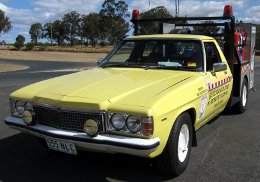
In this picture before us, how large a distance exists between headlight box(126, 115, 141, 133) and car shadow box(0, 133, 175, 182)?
2.57 feet

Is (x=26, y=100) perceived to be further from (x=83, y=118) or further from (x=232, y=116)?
(x=232, y=116)

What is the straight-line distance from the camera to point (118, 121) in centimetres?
380

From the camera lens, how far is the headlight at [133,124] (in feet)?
12.3

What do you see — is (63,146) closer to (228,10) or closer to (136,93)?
(136,93)

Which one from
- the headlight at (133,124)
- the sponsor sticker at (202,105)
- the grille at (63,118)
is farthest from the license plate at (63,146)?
the sponsor sticker at (202,105)

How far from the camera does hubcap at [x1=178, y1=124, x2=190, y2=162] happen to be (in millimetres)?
4328

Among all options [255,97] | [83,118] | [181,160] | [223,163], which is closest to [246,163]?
[223,163]

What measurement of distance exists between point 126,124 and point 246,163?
189cm

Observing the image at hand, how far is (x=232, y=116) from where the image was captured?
7.61m

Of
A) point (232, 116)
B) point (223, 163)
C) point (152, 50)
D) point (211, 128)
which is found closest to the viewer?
point (223, 163)

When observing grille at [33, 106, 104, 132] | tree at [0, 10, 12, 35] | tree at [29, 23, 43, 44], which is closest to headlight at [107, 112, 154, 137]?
grille at [33, 106, 104, 132]

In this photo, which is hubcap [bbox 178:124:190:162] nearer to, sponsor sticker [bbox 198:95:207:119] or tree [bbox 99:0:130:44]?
sponsor sticker [bbox 198:95:207:119]

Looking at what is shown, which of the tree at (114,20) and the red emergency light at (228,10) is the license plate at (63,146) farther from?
the tree at (114,20)

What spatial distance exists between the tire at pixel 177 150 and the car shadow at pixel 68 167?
168mm
